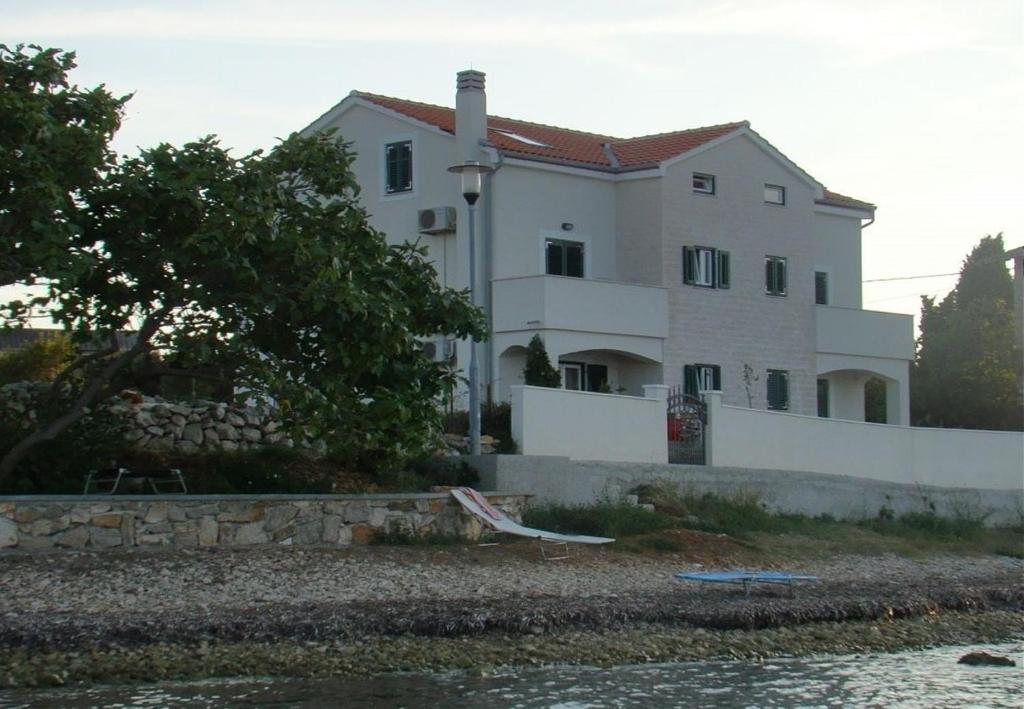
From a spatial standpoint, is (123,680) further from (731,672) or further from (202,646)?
(731,672)

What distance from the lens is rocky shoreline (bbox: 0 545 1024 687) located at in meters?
17.7

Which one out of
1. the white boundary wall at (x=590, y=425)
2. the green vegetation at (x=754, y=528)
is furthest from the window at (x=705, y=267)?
the white boundary wall at (x=590, y=425)

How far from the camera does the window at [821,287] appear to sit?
152 ft

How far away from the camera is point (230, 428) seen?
27359 millimetres

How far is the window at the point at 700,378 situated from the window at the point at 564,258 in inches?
146

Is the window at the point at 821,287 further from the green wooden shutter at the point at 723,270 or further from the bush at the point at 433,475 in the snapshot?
the bush at the point at 433,475

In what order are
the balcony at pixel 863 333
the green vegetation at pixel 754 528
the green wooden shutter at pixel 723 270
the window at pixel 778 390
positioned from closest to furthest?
the green vegetation at pixel 754 528
the green wooden shutter at pixel 723 270
the window at pixel 778 390
the balcony at pixel 863 333

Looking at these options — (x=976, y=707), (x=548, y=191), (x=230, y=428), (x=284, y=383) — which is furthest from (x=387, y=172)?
(x=976, y=707)

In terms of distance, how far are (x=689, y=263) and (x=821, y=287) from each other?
747 cm

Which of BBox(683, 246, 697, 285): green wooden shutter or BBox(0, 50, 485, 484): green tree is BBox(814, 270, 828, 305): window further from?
BBox(0, 50, 485, 484): green tree

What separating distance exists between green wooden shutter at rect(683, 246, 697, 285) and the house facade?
0.04m

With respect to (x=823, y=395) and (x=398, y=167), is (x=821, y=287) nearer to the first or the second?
(x=823, y=395)

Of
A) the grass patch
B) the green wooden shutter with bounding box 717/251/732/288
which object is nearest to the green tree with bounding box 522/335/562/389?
the green wooden shutter with bounding box 717/251/732/288

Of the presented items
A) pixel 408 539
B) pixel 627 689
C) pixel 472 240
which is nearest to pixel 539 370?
pixel 472 240
